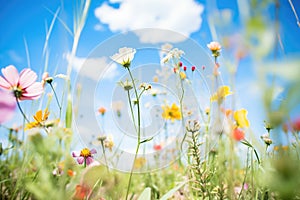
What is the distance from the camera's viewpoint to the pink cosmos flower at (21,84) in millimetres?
596

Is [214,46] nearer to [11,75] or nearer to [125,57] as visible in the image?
[125,57]

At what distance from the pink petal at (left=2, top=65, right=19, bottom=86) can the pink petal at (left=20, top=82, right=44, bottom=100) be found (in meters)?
0.03

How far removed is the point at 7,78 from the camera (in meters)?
0.59

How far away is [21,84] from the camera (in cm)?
61

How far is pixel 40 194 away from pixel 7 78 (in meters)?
0.40

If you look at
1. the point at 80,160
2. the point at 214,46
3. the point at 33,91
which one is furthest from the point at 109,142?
the point at 214,46

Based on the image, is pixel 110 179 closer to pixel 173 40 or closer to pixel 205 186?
pixel 205 186

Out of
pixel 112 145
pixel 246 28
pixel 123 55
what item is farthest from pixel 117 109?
pixel 246 28

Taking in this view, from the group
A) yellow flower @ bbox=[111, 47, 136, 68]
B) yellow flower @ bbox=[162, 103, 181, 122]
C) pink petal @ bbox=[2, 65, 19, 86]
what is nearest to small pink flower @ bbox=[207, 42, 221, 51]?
yellow flower @ bbox=[111, 47, 136, 68]

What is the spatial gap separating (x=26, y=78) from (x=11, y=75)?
3 cm

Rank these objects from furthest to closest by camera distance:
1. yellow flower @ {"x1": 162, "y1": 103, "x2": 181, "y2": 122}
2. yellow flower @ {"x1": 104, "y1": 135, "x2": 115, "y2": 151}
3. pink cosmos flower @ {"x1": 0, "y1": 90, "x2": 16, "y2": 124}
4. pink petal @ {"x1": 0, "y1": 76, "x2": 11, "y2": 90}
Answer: yellow flower @ {"x1": 162, "y1": 103, "x2": 181, "y2": 122}, yellow flower @ {"x1": 104, "y1": 135, "x2": 115, "y2": 151}, pink petal @ {"x1": 0, "y1": 76, "x2": 11, "y2": 90}, pink cosmos flower @ {"x1": 0, "y1": 90, "x2": 16, "y2": 124}

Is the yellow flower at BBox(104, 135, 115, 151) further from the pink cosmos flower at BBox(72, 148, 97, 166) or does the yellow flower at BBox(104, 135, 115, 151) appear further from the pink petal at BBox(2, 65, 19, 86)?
the pink petal at BBox(2, 65, 19, 86)

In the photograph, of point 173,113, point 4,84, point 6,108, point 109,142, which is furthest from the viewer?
point 173,113

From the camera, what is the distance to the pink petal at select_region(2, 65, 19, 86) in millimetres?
594
